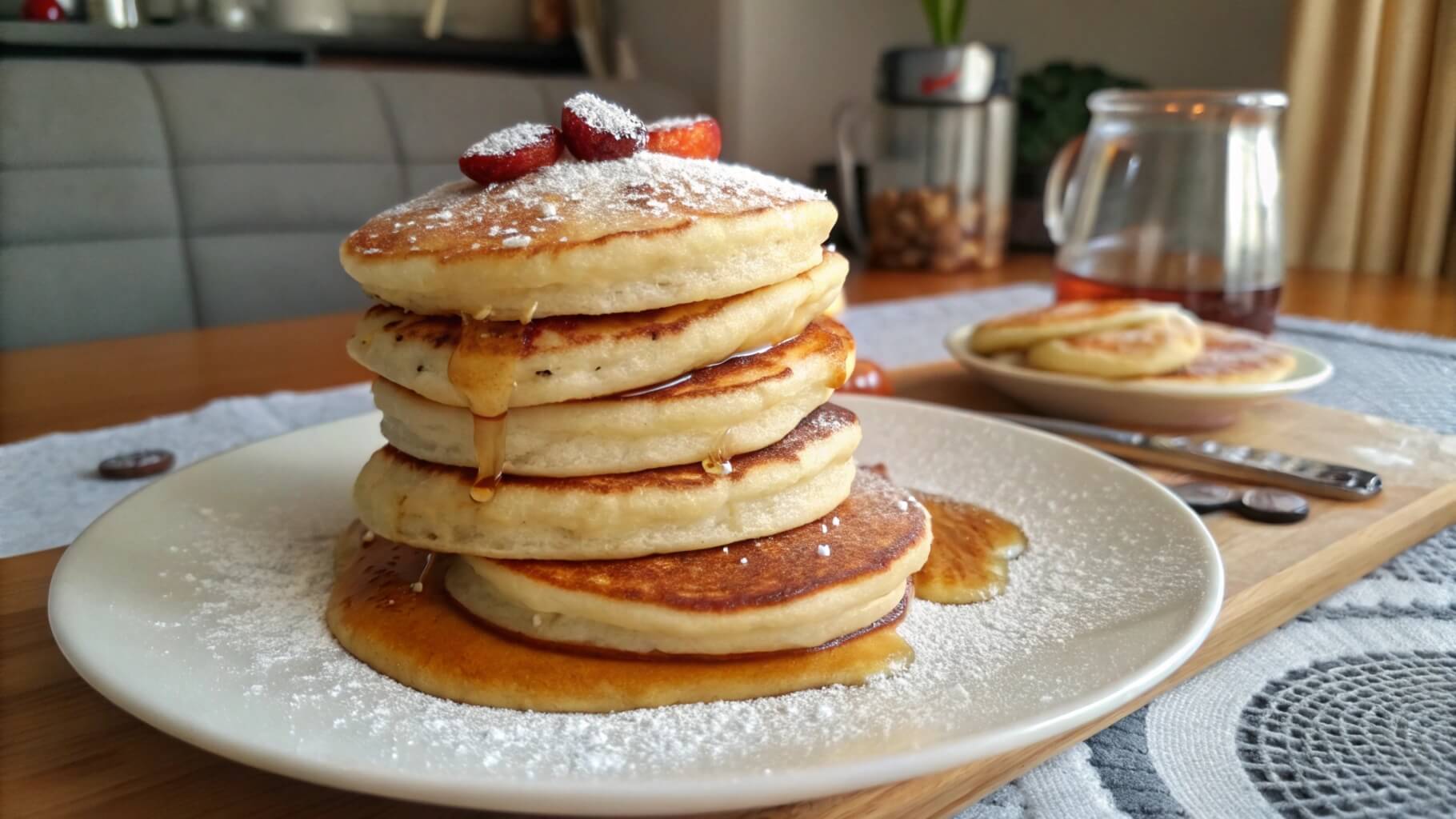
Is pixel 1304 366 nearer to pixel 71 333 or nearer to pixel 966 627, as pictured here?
pixel 966 627

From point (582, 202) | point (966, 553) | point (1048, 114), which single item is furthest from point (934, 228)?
point (582, 202)

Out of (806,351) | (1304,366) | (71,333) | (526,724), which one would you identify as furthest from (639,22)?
(526,724)

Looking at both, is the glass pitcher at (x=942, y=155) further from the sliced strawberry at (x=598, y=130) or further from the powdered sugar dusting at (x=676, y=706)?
the sliced strawberry at (x=598, y=130)

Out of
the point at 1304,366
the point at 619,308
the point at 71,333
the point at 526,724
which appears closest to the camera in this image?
the point at 526,724

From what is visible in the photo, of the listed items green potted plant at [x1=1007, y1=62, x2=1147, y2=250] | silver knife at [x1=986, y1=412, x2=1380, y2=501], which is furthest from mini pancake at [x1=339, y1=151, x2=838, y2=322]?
green potted plant at [x1=1007, y1=62, x2=1147, y2=250]

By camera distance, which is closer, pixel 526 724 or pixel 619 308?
pixel 526 724

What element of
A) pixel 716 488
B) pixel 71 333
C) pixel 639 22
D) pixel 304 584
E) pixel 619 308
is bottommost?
pixel 71 333
